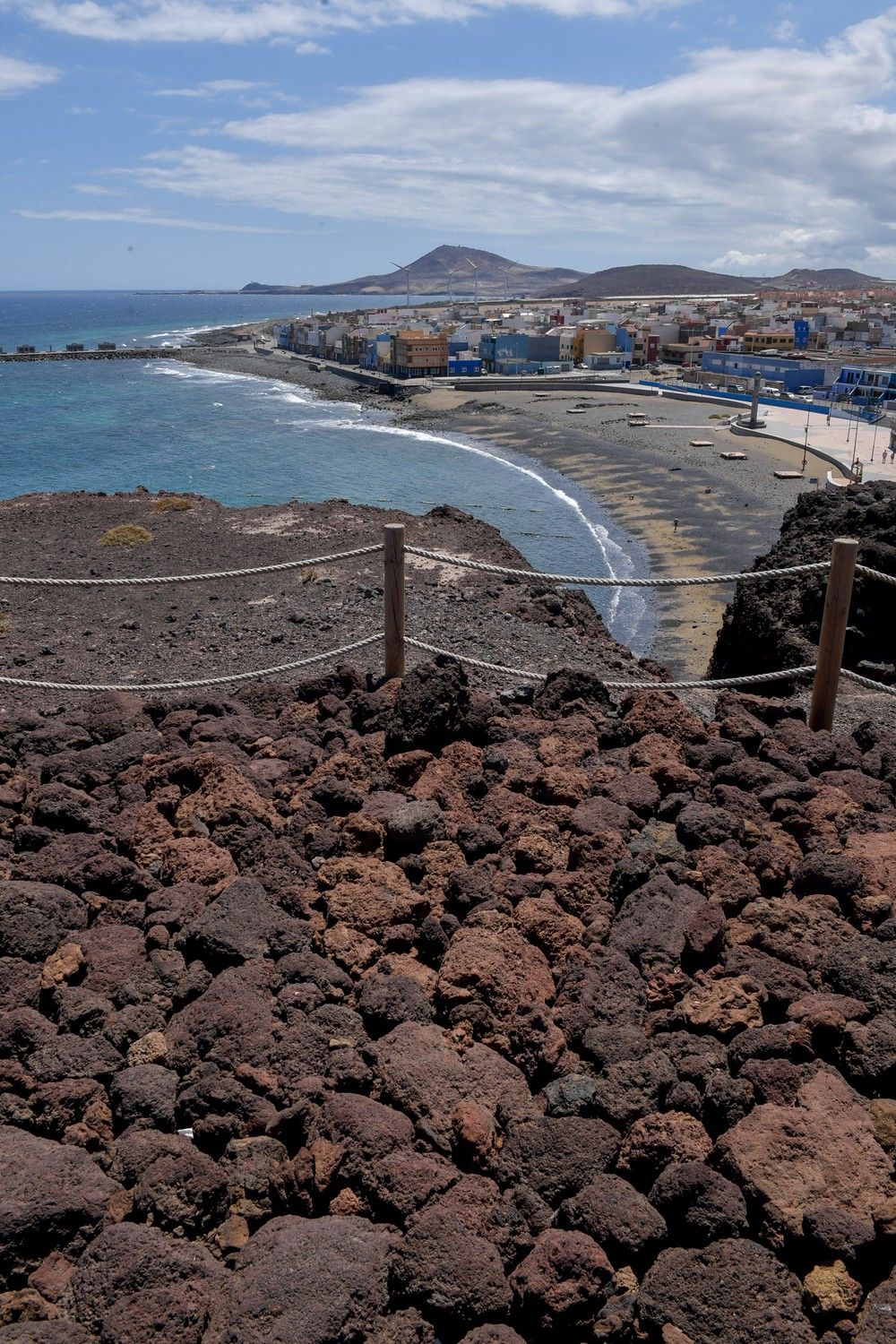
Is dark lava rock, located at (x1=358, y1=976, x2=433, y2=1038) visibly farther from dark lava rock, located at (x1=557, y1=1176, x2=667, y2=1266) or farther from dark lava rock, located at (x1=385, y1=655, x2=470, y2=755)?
dark lava rock, located at (x1=385, y1=655, x2=470, y2=755)

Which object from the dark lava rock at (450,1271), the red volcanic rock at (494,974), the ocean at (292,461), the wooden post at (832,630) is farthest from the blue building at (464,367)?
the dark lava rock at (450,1271)

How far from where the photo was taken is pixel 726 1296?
221 centimetres

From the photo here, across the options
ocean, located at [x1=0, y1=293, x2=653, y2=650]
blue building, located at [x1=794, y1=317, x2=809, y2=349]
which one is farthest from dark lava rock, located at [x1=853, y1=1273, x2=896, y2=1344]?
blue building, located at [x1=794, y1=317, x2=809, y2=349]

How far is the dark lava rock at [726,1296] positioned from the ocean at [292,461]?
17383 mm

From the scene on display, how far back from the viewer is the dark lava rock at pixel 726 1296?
84.2 inches

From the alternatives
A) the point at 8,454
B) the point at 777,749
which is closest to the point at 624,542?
the point at 777,749

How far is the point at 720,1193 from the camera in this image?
243 centimetres

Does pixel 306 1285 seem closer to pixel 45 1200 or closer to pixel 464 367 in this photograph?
pixel 45 1200

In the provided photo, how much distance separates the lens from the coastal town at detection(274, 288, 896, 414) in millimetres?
66188

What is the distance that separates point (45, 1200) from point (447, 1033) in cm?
115

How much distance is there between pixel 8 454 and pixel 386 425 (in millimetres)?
20110

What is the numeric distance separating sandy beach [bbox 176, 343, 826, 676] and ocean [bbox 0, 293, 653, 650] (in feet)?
3.02

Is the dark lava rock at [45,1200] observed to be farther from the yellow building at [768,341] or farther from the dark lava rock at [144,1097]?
the yellow building at [768,341]

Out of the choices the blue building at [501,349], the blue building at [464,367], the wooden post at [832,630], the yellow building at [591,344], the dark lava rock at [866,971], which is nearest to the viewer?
the dark lava rock at [866,971]
